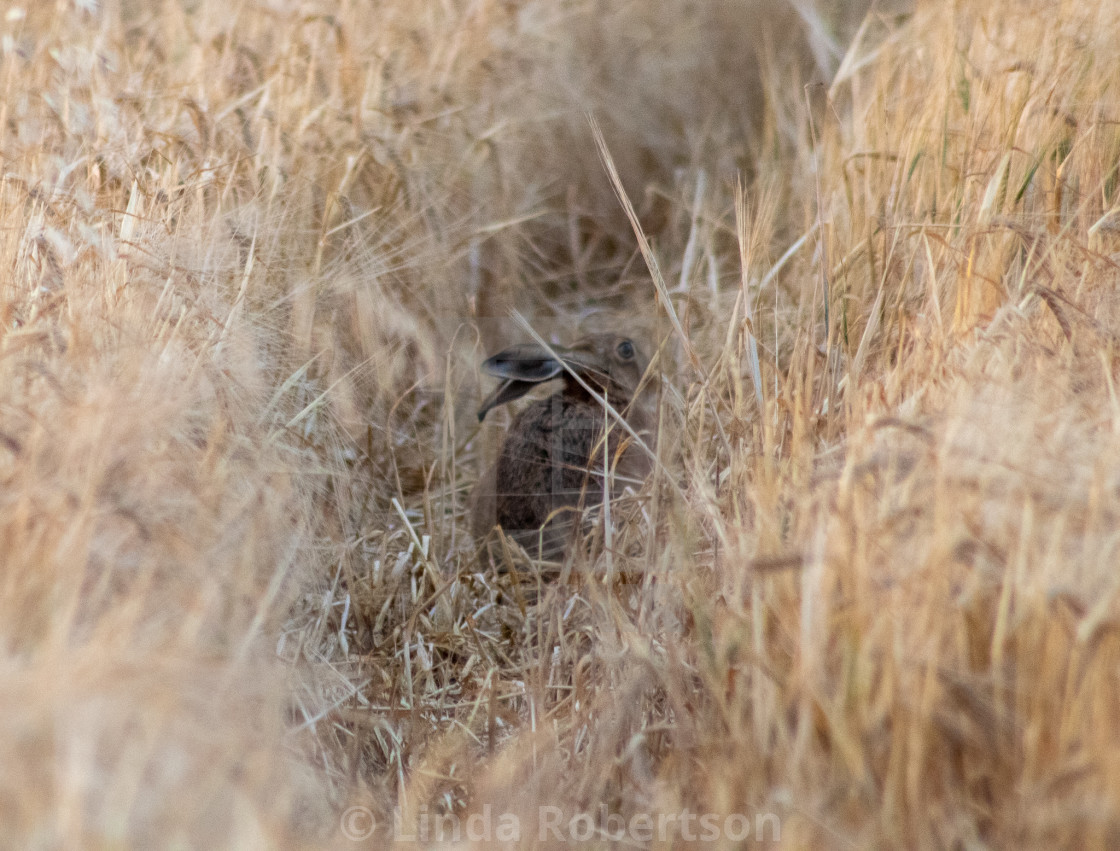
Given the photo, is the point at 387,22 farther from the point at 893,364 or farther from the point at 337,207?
the point at 893,364

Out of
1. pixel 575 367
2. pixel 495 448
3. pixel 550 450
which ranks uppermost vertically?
pixel 575 367

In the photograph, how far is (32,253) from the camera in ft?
7.61

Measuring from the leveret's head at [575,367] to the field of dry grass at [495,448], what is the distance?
Result: 0.51 feet

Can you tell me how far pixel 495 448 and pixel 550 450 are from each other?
53cm

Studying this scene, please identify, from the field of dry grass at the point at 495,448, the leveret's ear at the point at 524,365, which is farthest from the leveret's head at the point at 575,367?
the field of dry grass at the point at 495,448

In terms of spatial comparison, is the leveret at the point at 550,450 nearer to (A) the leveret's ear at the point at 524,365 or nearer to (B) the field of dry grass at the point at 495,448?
(A) the leveret's ear at the point at 524,365

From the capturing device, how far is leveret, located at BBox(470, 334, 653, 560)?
303 centimetres

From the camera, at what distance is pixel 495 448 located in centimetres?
354

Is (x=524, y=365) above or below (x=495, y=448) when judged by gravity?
above

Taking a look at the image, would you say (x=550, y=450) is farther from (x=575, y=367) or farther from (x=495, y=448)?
(x=495, y=448)

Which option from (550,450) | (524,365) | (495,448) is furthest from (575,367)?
(495,448)

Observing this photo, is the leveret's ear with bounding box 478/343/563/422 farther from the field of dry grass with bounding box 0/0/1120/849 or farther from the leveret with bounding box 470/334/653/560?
the field of dry grass with bounding box 0/0/1120/849

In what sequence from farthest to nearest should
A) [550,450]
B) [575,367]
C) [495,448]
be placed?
[495,448] → [575,367] → [550,450]

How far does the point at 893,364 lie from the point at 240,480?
1.50 metres
